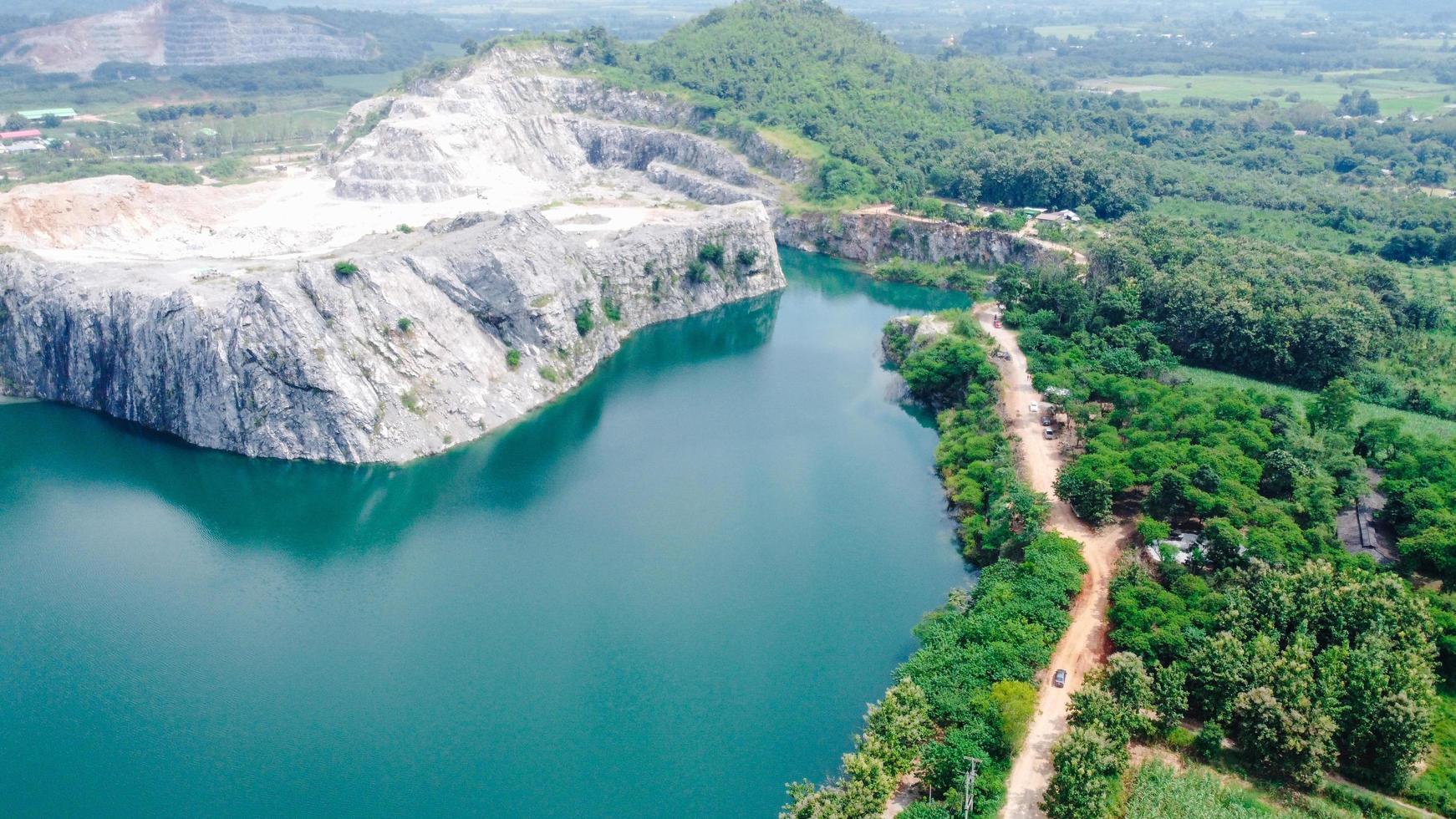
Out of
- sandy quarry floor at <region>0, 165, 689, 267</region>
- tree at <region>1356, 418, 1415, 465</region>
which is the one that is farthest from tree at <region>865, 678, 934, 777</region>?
sandy quarry floor at <region>0, 165, 689, 267</region>

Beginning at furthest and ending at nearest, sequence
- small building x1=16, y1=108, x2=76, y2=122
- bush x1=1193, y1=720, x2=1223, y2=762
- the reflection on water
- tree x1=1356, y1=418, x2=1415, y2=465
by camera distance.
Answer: small building x1=16, y1=108, x2=76, y2=122, tree x1=1356, y1=418, x2=1415, y2=465, the reflection on water, bush x1=1193, y1=720, x2=1223, y2=762

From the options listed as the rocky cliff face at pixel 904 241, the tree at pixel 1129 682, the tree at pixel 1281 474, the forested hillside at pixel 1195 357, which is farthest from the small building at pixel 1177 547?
the rocky cliff face at pixel 904 241

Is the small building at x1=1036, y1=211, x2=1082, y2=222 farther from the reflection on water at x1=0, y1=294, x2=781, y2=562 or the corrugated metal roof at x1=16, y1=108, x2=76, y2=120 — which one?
the corrugated metal roof at x1=16, y1=108, x2=76, y2=120

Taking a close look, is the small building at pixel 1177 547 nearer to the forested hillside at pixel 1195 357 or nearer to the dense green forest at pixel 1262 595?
the dense green forest at pixel 1262 595

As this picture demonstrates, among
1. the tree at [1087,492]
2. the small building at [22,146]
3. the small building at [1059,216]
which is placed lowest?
the tree at [1087,492]

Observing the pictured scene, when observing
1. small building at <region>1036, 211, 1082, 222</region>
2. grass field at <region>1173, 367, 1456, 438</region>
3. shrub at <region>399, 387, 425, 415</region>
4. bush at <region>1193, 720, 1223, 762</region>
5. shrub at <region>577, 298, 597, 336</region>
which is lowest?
bush at <region>1193, 720, 1223, 762</region>

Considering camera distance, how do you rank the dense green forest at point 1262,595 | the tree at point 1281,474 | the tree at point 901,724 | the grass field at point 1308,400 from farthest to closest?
the grass field at point 1308,400
the tree at point 1281,474
the dense green forest at point 1262,595
the tree at point 901,724
